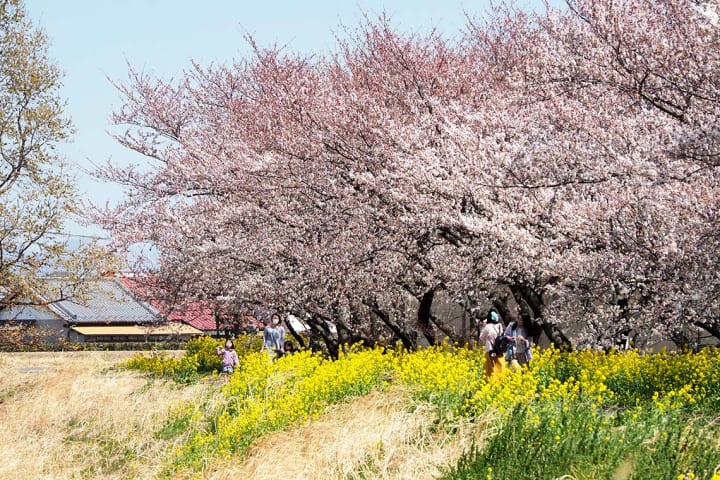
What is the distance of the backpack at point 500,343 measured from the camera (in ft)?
40.3

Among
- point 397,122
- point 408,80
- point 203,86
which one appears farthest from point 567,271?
point 203,86

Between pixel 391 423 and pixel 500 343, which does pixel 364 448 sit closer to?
pixel 391 423

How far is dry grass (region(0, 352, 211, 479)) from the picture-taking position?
41.0 ft

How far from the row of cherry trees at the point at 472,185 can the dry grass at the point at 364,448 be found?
3.09 meters

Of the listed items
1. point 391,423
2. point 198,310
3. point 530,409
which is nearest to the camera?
point 530,409

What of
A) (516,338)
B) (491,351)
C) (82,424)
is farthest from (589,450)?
(82,424)

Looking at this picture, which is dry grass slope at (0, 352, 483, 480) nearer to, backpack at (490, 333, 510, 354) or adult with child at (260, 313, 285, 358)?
adult with child at (260, 313, 285, 358)

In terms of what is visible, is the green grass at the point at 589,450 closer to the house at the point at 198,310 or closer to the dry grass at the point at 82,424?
the dry grass at the point at 82,424

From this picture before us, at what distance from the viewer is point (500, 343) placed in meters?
12.3

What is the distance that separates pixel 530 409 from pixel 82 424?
8434 millimetres

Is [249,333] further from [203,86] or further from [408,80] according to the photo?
[408,80]

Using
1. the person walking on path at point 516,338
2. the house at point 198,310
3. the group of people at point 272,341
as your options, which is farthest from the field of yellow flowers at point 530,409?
the house at point 198,310

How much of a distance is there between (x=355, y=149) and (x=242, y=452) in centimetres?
733

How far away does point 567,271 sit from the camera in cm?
1311
